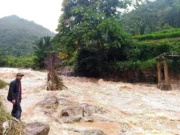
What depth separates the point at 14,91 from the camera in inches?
253

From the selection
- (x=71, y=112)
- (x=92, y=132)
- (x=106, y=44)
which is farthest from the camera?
(x=106, y=44)

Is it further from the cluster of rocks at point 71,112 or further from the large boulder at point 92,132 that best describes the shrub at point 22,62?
the large boulder at point 92,132

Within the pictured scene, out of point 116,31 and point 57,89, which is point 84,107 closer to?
point 57,89

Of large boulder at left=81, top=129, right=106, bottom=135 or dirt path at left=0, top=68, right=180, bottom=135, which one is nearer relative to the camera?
large boulder at left=81, top=129, right=106, bottom=135

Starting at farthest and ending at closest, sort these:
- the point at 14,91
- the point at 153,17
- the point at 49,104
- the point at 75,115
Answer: the point at 153,17
the point at 49,104
the point at 75,115
the point at 14,91

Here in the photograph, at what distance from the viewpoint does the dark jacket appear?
6.36 metres

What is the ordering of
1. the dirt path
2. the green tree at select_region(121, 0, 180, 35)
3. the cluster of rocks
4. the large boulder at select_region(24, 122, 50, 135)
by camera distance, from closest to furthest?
the large boulder at select_region(24, 122, 50, 135) → the dirt path → the cluster of rocks → the green tree at select_region(121, 0, 180, 35)

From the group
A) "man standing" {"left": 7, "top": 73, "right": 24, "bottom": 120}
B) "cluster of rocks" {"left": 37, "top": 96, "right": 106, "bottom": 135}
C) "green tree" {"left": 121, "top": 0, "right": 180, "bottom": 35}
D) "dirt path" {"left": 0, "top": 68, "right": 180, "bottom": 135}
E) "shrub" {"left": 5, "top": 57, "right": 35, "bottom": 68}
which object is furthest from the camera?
"shrub" {"left": 5, "top": 57, "right": 35, "bottom": 68}

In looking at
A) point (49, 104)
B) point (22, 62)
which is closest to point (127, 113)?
point (49, 104)

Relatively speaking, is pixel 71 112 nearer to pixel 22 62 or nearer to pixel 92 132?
pixel 92 132

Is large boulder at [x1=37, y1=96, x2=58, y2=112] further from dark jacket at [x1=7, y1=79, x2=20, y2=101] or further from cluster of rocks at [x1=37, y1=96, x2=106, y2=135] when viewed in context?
dark jacket at [x1=7, y1=79, x2=20, y2=101]

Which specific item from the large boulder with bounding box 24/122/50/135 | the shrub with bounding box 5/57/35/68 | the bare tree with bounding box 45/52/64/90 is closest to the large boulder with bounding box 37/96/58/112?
the large boulder with bounding box 24/122/50/135

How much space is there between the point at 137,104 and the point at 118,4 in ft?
39.8

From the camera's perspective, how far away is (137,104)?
11.3 metres
